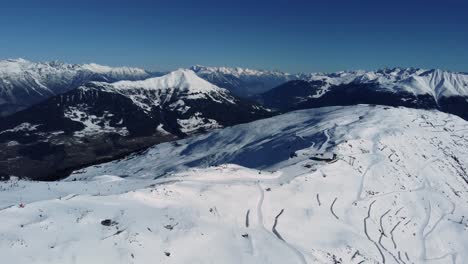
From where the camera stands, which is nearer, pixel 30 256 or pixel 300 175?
pixel 30 256

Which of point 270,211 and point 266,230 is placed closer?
point 266,230

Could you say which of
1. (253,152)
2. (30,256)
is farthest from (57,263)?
(253,152)

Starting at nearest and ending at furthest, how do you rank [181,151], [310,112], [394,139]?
[394,139] → [181,151] → [310,112]

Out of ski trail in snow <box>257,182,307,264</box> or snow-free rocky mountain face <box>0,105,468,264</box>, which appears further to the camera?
ski trail in snow <box>257,182,307,264</box>

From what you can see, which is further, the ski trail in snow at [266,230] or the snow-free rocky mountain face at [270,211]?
the ski trail in snow at [266,230]

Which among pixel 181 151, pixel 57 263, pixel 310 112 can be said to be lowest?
pixel 181 151

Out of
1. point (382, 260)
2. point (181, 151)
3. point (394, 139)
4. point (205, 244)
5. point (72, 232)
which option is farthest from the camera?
point (181, 151)

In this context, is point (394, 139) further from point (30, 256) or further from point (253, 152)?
point (30, 256)

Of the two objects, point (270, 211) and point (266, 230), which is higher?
point (266, 230)
